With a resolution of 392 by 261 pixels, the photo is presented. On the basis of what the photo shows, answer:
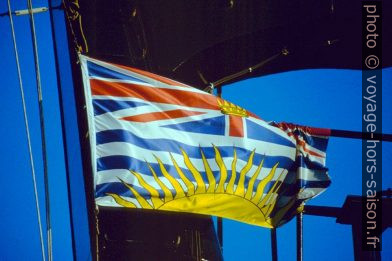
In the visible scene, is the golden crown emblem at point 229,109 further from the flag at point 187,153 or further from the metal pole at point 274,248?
the metal pole at point 274,248

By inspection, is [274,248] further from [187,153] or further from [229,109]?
[187,153]

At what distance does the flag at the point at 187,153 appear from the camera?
354 cm

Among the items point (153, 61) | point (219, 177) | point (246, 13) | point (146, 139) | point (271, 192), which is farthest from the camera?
point (153, 61)

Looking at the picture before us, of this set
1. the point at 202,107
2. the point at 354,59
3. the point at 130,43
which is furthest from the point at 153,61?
the point at 354,59

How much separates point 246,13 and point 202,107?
7.56ft

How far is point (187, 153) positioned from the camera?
13.1ft

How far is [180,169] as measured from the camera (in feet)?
12.7

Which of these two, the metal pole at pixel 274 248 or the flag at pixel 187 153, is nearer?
the flag at pixel 187 153

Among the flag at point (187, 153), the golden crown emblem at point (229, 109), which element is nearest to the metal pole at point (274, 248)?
the flag at point (187, 153)

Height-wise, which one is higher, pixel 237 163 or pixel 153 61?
pixel 153 61

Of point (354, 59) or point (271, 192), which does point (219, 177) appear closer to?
point (271, 192)

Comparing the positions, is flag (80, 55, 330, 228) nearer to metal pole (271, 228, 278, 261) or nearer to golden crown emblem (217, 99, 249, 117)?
golden crown emblem (217, 99, 249, 117)

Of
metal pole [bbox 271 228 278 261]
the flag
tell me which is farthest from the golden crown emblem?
metal pole [bbox 271 228 278 261]

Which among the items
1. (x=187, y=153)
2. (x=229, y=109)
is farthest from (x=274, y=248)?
(x=187, y=153)
